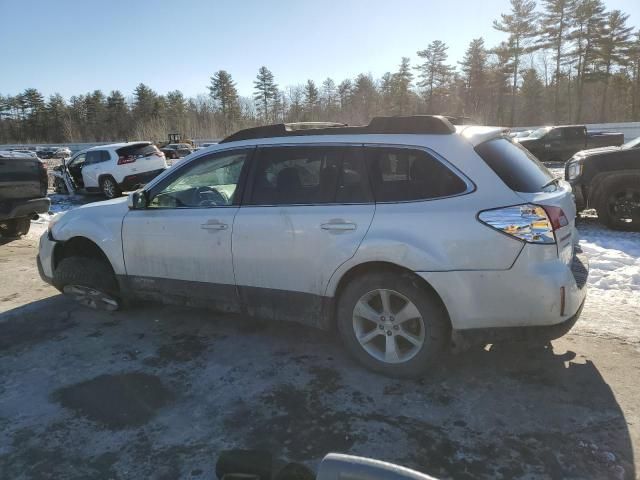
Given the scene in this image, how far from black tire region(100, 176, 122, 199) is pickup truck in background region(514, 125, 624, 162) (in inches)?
637

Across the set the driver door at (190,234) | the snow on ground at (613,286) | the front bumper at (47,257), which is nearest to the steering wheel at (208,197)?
the driver door at (190,234)

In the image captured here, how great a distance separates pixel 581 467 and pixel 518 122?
63.9 meters

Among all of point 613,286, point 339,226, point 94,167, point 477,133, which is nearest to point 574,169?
point 613,286

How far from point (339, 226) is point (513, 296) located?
1.20m

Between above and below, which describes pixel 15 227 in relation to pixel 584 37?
below

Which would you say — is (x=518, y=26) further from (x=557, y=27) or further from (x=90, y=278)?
(x=90, y=278)

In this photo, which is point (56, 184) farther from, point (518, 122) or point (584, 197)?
point (518, 122)

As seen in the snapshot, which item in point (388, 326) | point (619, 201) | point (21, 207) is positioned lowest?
point (388, 326)

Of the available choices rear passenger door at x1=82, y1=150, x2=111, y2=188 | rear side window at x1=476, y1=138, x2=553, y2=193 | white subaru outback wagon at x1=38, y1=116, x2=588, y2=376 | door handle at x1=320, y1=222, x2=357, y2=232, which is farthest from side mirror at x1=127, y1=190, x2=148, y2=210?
rear passenger door at x1=82, y1=150, x2=111, y2=188

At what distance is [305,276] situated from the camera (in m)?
3.58

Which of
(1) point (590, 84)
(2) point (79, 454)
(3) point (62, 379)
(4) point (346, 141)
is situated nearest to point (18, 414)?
(3) point (62, 379)

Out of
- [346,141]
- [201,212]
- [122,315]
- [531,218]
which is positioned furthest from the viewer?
[122,315]

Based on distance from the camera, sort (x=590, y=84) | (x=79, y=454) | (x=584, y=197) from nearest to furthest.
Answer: (x=79, y=454), (x=584, y=197), (x=590, y=84)

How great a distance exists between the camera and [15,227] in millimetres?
9148
